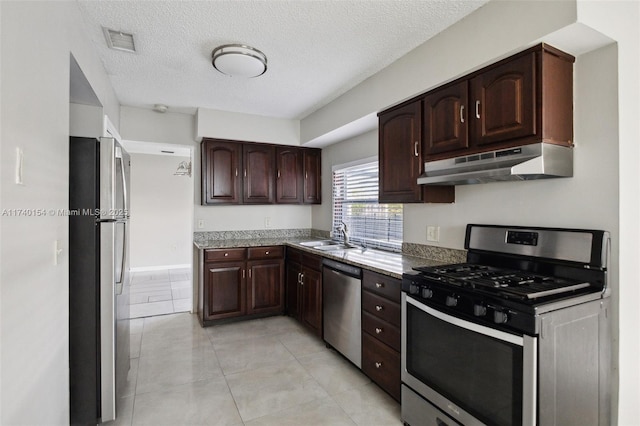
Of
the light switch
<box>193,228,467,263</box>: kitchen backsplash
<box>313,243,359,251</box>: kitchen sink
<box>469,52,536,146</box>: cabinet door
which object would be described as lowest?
<box>313,243,359,251</box>: kitchen sink

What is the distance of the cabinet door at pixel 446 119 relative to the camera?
2.10 meters

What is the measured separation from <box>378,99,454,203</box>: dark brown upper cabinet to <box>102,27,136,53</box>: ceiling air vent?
1.97m

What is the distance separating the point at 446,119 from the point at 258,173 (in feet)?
8.63

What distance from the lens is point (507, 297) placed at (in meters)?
1.46

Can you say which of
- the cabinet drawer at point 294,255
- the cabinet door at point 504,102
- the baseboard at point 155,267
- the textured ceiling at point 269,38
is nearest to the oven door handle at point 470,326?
the cabinet door at point 504,102

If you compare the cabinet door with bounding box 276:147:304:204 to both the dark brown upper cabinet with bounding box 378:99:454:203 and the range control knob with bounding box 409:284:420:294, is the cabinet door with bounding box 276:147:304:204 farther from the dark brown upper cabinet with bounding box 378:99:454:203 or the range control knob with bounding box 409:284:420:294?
the range control knob with bounding box 409:284:420:294

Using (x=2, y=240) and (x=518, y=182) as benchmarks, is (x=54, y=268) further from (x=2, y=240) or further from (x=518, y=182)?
(x=518, y=182)

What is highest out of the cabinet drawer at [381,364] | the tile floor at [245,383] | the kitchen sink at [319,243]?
the kitchen sink at [319,243]

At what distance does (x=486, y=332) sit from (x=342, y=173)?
292cm

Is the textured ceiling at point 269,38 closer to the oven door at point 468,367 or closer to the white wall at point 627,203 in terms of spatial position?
the white wall at point 627,203

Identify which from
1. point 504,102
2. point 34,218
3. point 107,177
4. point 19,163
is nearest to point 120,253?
point 107,177

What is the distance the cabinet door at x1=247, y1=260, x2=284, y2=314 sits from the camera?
3896 millimetres

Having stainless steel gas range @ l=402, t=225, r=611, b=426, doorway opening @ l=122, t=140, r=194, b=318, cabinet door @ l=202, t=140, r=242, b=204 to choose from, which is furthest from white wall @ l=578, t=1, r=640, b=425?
doorway opening @ l=122, t=140, r=194, b=318

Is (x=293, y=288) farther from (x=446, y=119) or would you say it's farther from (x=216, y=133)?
(x=446, y=119)
